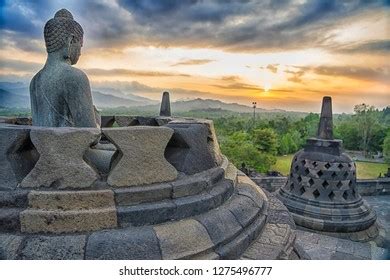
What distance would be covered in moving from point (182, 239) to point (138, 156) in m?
0.53

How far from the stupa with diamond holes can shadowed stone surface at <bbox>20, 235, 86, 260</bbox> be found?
4.89 metres

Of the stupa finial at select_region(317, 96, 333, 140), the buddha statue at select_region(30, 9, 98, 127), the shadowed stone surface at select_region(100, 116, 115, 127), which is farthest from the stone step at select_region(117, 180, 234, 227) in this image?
the stupa finial at select_region(317, 96, 333, 140)

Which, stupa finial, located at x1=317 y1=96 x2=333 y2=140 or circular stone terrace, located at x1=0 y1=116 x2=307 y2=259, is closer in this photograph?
circular stone terrace, located at x1=0 y1=116 x2=307 y2=259

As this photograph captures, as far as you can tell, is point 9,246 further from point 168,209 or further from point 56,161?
point 168,209

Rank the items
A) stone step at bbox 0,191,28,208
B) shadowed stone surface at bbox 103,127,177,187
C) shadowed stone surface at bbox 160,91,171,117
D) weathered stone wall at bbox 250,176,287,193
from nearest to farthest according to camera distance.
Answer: stone step at bbox 0,191,28,208 < shadowed stone surface at bbox 103,127,177,187 < shadowed stone surface at bbox 160,91,171,117 < weathered stone wall at bbox 250,176,287,193

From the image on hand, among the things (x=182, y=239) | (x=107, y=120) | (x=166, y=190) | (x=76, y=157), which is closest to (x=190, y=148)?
(x=166, y=190)

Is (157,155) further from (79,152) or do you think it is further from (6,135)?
(6,135)

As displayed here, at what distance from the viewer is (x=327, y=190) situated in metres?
5.59

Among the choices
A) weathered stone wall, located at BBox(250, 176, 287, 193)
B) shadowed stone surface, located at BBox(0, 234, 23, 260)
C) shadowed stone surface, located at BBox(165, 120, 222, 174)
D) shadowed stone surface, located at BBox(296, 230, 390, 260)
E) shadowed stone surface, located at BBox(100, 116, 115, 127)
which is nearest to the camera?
shadowed stone surface, located at BBox(0, 234, 23, 260)

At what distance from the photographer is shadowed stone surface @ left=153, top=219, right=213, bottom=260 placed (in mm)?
1597

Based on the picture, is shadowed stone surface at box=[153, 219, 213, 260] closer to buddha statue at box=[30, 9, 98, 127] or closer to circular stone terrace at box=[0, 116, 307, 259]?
circular stone terrace at box=[0, 116, 307, 259]

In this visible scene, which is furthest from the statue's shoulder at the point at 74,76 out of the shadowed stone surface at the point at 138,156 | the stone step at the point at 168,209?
the stone step at the point at 168,209

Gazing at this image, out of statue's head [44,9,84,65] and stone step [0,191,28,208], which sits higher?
statue's head [44,9,84,65]
